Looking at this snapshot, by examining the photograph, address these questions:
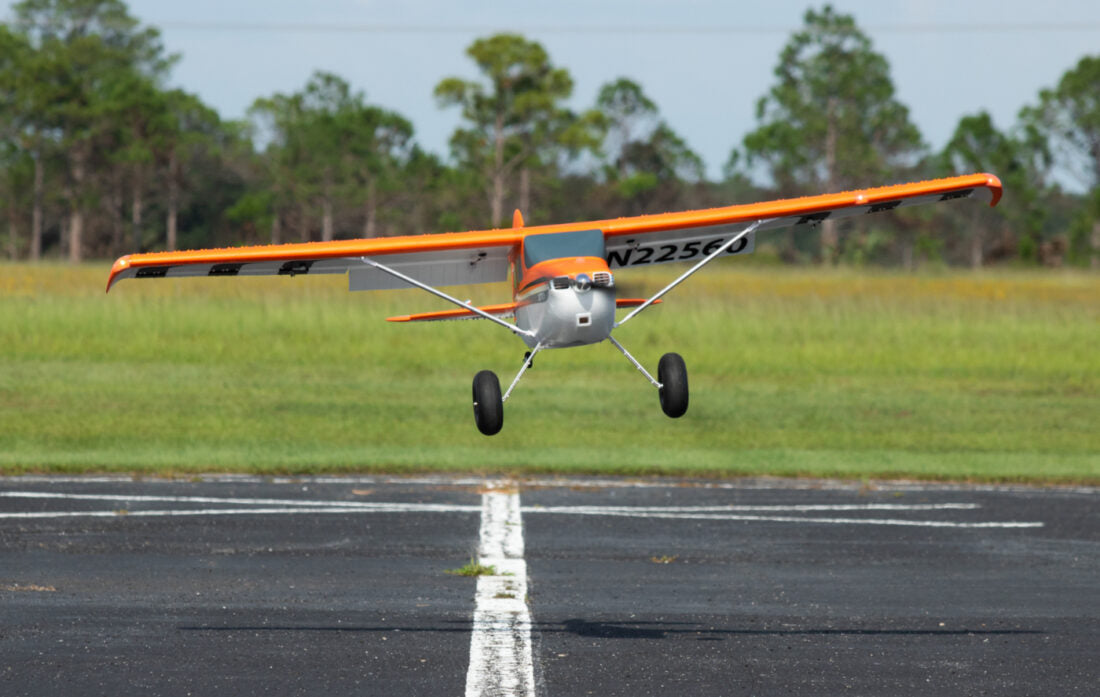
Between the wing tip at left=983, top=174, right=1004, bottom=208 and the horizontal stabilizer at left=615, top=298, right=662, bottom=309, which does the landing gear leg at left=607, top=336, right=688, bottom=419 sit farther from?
the wing tip at left=983, top=174, right=1004, bottom=208

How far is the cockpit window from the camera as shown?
46.2 feet

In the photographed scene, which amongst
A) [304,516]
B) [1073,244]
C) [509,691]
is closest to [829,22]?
[1073,244]

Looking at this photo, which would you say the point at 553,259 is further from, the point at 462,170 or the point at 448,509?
the point at 462,170

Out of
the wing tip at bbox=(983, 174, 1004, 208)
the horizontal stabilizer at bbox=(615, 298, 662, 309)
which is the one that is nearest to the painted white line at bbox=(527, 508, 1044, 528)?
the horizontal stabilizer at bbox=(615, 298, 662, 309)

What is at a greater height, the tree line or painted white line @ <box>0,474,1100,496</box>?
the tree line

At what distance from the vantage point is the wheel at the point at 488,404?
13125mm

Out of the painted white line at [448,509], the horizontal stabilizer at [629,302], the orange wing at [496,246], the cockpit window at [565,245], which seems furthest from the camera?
the painted white line at [448,509]

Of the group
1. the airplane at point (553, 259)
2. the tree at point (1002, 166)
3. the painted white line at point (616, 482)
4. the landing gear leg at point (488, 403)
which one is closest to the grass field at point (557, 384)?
the painted white line at point (616, 482)

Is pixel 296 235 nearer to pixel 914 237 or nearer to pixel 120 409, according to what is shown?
pixel 914 237

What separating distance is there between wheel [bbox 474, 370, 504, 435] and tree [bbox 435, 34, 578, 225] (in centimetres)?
8654

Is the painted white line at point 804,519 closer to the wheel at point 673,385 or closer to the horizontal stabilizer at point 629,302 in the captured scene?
the horizontal stabilizer at point 629,302

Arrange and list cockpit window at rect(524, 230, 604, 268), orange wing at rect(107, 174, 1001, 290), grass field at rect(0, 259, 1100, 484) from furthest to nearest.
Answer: grass field at rect(0, 259, 1100, 484) < orange wing at rect(107, 174, 1001, 290) < cockpit window at rect(524, 230, 604, 268)

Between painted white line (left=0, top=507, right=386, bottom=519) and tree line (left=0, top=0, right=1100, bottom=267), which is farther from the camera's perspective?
tree line (left=0, top=0, right=1100, bottom=267)

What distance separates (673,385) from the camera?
13406 mm
